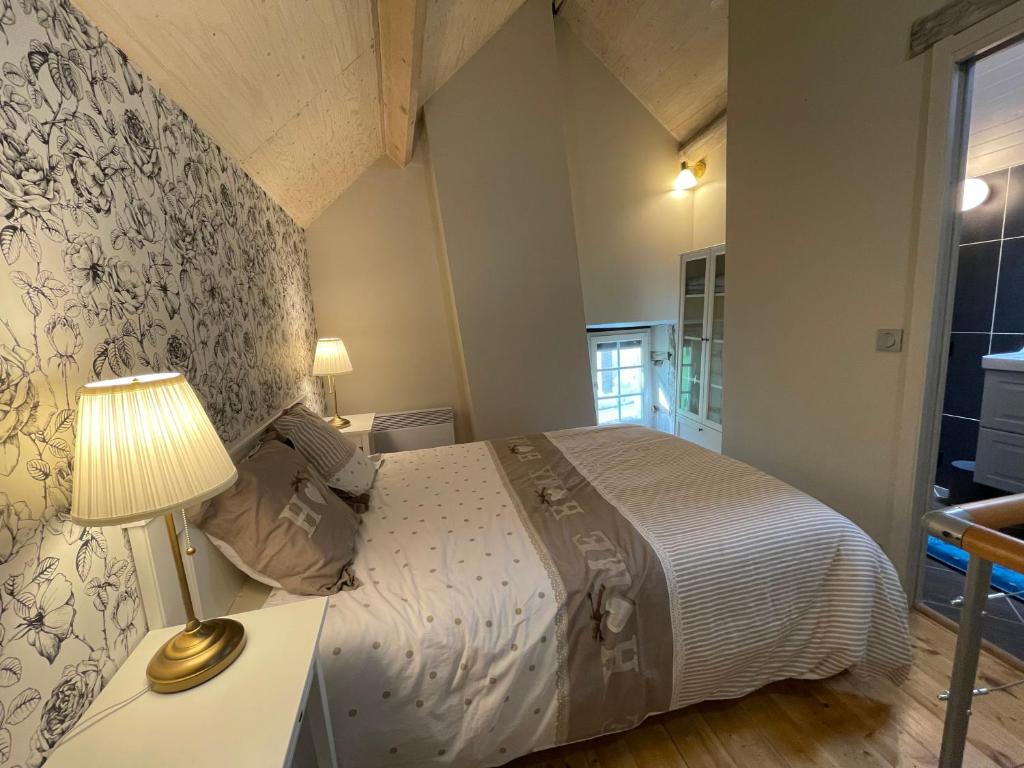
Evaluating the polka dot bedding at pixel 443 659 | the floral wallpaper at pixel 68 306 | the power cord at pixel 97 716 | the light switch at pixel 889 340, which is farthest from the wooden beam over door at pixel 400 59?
the light switch at pixel 889 340

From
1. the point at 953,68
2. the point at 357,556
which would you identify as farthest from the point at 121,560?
the point at 953,68

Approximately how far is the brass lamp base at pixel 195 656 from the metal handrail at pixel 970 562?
1.28 m

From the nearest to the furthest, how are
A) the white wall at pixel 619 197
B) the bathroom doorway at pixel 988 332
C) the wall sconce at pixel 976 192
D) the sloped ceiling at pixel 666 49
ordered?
the bathroom doorway at pixel 988 332
the wall sconce at pixel 976 192
the sloped ceiling at pixel 666 49
the white wall at pixel 619 197

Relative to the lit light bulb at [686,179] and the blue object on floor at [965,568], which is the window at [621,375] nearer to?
the lit light bulb at [686,179]

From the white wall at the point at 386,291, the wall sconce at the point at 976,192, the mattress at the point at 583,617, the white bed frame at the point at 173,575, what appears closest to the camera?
the white bed frame at the point at 173,575

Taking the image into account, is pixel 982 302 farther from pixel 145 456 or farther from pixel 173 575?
pixel 173 575

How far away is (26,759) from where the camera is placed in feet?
2.15

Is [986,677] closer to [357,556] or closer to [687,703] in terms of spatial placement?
[687,703]

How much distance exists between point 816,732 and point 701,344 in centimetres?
279

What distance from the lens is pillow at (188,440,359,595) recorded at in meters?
1.17

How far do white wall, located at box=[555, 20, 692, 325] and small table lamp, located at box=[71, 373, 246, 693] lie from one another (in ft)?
10.9

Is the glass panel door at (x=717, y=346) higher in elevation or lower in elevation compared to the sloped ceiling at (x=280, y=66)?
lower

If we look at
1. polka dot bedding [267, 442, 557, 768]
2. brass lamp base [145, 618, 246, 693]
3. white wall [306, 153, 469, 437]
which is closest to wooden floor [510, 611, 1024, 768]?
polka dot bedding [267, 442, 557, 768]

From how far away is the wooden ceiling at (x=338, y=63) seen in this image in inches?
45.3
